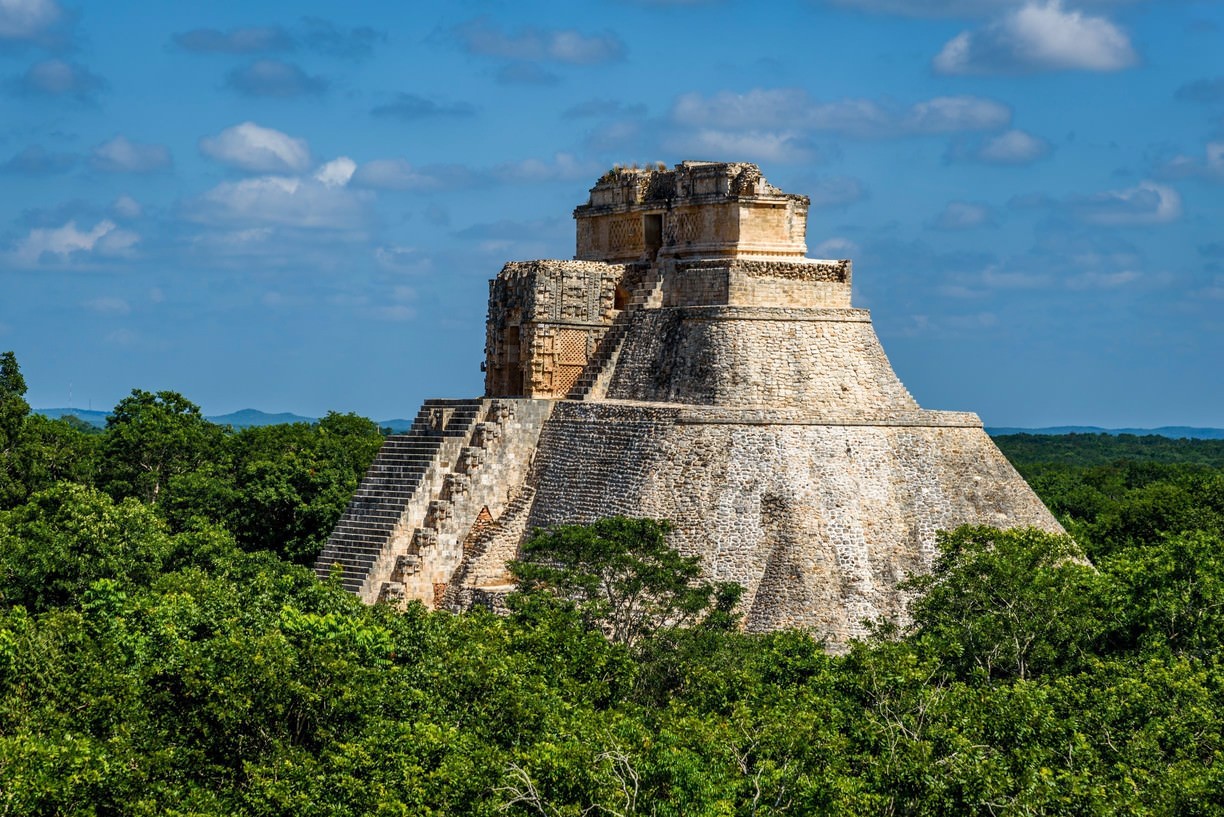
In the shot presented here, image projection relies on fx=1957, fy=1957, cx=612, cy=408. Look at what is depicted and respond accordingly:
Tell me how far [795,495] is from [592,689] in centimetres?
895

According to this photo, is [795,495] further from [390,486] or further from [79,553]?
[79,553]

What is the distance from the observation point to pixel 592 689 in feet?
97.6

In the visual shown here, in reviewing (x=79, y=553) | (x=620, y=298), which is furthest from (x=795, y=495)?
(x=79, y=553)

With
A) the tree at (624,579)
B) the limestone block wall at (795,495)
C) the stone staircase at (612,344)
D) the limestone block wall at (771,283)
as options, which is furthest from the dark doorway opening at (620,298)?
the tree at (624,579)

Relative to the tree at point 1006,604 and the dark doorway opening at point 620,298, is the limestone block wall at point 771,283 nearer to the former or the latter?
the dark doorway opening at point 620,298

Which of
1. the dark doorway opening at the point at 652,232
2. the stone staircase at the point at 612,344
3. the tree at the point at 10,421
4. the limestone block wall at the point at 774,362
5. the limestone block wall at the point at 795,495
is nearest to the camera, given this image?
the limestone block wall at the point at 795,495

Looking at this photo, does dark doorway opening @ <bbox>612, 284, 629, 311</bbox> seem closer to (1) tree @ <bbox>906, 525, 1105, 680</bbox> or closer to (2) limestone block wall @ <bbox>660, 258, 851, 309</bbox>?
(2) limestone block wall @ <bbox>660, 258, 851, 309</bbox>

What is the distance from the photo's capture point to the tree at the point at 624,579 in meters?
34.9

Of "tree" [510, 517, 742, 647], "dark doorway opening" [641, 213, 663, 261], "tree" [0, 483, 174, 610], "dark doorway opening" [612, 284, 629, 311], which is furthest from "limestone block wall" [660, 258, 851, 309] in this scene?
"tree" [0, 483, 174, 610]

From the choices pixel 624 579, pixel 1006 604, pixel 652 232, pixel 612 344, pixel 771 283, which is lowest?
pixel 1006 604

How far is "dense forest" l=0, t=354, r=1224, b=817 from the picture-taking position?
80.8 ft

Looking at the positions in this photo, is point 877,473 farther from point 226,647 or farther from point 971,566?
point 226,647

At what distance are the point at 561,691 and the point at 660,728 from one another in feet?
8.03

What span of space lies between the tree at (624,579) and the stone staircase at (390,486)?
4.27 meters
